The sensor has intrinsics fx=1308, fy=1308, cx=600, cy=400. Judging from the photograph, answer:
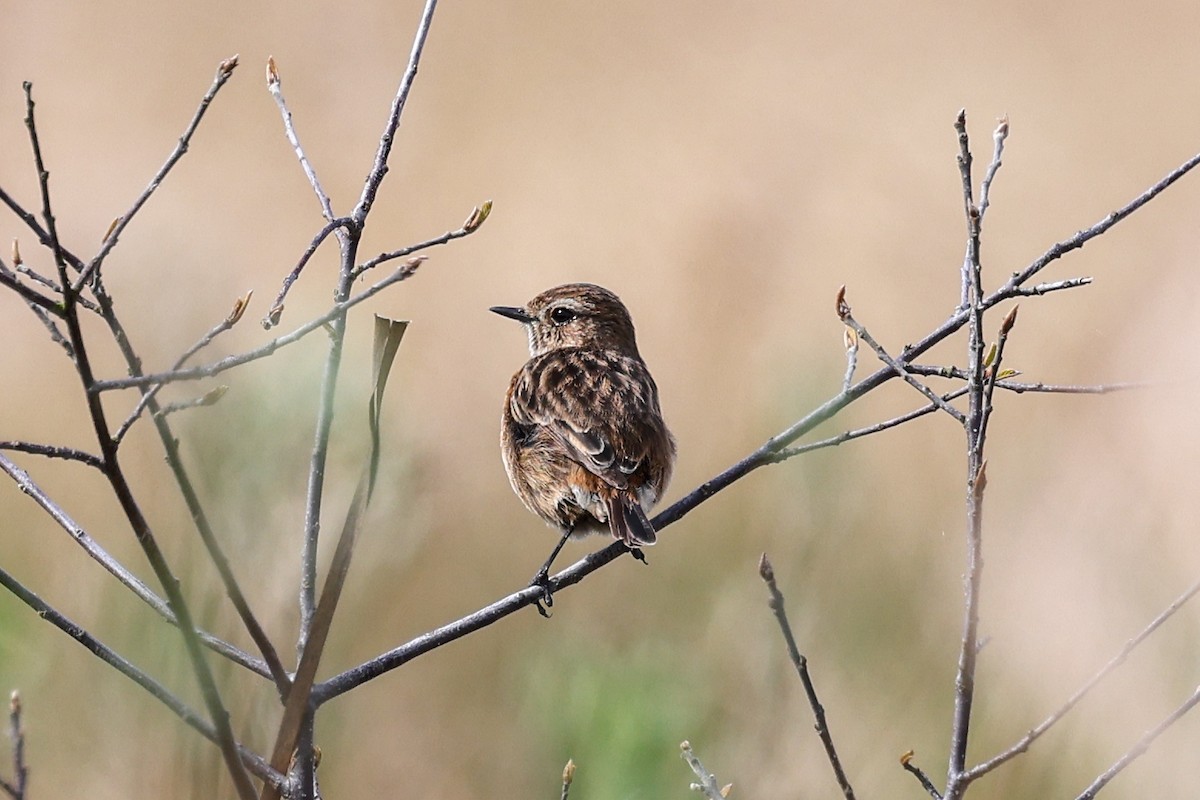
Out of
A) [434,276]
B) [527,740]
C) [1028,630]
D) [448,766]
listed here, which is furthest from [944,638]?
[434,276]

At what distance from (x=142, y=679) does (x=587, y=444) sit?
265 centimetres

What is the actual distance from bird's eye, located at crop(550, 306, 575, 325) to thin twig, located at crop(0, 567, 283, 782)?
373 centimetres

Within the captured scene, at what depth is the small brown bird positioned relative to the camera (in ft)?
14.0

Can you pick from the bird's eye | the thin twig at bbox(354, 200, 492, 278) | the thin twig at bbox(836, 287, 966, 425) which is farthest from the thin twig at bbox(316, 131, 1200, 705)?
the bird's eye

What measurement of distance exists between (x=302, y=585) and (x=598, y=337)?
133 inches

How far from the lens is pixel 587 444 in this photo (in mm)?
4414

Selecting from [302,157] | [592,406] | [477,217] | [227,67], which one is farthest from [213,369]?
[592,406]

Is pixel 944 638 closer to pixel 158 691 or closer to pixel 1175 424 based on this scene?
pixel 1175 424

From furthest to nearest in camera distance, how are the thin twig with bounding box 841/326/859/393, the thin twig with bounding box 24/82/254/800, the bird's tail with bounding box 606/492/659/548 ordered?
the bird's tail with bounding box 606/492/659/548
the thin twig with bounding box 841/326/859/393
the thin twig with bounding box 24/82/254/800

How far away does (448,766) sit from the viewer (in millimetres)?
6445

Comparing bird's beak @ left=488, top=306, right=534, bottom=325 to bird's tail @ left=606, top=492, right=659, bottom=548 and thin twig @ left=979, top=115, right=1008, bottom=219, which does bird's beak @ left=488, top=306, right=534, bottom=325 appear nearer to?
bird's tail @ left=606, top=492, right=659, bottom=548

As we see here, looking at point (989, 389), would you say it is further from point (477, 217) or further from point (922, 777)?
point (477, 217)

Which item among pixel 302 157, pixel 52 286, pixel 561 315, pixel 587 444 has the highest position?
pixel 561 315

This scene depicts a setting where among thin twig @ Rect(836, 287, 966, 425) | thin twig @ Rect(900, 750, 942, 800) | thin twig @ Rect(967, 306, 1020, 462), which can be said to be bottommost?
thin twig @ Rect(900, 750, 942, 800)
